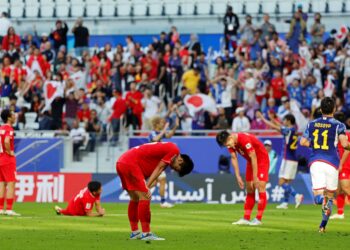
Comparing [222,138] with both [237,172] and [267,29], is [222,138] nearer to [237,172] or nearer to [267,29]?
[237,172]

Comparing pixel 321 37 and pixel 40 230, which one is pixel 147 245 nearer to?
pixel 40 230

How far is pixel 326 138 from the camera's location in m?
18.9

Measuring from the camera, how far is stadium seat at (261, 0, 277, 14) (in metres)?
42.8

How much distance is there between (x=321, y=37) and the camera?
38.4m

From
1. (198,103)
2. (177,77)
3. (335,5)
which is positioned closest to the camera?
(198,103)

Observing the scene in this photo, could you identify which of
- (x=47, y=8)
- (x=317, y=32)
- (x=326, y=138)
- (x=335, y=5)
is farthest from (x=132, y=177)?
(x=47, y=8)

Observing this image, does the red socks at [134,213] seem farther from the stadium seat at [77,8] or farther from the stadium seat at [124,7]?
the stadium seat at [77,8]

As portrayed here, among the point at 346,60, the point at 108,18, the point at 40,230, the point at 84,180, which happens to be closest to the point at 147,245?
the point at 40,230

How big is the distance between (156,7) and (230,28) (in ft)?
20.1

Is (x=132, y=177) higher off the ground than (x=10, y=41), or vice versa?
(x=10, y=41)

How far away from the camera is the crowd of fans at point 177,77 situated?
1382 inches

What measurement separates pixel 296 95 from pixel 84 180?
7.20 m

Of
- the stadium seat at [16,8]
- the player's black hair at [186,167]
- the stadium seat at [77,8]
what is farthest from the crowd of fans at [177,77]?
the player's black hair at [186,167]

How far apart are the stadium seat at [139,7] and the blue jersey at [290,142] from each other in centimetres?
1618
